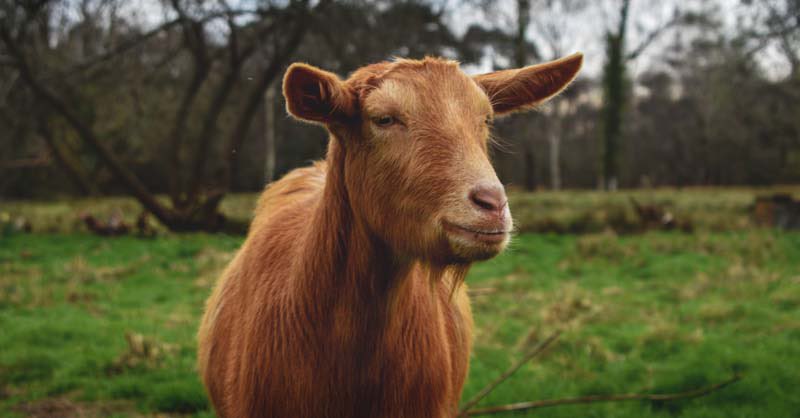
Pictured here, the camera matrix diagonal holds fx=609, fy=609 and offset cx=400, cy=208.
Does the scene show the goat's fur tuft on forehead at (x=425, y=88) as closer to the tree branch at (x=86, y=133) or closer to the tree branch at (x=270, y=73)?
the tree branch at (x=270, y=73)

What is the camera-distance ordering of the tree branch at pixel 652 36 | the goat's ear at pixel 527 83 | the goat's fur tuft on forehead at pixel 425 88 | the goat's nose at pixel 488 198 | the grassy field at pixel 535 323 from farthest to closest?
the tree branch at pixel 652 36 → the grassy field at pixel 535 323 → the goat's ear at pixel 527 83 → the goat's fur tuft on forehead at pixel 425 88 → the goat's nose at pixel 488 198

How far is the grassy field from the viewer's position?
5.12m

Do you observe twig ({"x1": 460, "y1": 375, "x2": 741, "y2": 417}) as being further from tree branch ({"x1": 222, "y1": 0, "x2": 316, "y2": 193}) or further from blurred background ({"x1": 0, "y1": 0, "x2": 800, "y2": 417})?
tree branch ({"x1": 222, "y1": 0, "x2": 316, "y2": 193})

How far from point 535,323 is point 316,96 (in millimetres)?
5688

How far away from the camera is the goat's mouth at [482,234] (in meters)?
2.19

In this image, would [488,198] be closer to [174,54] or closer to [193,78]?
[174,54]

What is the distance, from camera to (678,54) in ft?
113

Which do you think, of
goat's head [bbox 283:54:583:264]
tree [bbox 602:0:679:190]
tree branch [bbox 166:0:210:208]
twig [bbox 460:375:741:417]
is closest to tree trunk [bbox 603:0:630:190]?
tree [bbox 602:0:679:190]

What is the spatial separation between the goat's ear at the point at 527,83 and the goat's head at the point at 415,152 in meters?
0.21

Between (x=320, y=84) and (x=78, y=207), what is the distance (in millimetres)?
19419

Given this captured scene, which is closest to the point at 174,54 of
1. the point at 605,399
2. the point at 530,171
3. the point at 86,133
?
the point at 86,133

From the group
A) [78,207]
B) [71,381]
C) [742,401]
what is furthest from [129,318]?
[78,207]

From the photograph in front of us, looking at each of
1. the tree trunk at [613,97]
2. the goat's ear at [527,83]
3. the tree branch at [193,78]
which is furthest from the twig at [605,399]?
the tree trunk at [613,97]

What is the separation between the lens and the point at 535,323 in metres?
7.50
